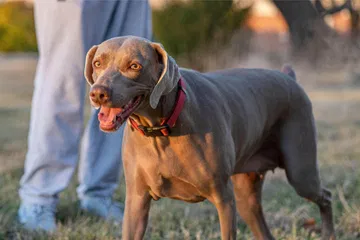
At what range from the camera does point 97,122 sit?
4637mm

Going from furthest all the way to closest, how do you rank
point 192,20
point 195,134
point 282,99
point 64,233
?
1. point 192,20
2. point 64,233
3. point 282,99
4. point 195,134

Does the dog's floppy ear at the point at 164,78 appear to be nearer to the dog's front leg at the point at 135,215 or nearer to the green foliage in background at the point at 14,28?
the dog's front leg at the point at 135,215

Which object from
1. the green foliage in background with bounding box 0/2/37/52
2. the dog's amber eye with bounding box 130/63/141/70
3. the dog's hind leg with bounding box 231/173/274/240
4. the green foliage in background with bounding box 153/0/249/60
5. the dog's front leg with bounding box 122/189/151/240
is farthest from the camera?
the green foliage in background with bounding box 0/2/37/52

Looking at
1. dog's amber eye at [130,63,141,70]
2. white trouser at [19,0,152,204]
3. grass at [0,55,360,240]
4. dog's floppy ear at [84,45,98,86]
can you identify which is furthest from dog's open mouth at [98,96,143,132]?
white trouser at [19,0,152,204]

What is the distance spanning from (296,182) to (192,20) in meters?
10.8

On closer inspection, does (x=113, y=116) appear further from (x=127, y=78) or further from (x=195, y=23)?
(x=195, y=23)

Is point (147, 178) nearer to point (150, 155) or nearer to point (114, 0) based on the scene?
point (150, 155)

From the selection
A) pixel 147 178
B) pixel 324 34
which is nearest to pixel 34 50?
pixel 324 34

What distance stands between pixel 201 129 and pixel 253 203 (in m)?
1.08

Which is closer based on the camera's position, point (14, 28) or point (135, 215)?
point (135, 215)

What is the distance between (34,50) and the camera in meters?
21.5

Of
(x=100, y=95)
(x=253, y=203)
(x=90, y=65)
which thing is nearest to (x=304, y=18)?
(x=253, y=203)

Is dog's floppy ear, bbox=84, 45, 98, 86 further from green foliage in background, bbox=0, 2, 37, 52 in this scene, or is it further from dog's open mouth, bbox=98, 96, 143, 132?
green foliage in background, bbox=0, 2, 37, 52

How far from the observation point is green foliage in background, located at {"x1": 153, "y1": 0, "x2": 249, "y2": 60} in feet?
45.3
